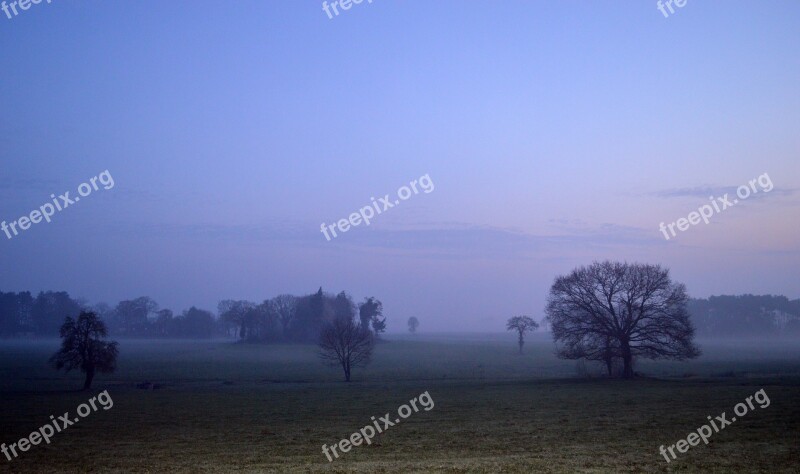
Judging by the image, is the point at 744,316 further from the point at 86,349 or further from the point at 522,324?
the point at 86,349

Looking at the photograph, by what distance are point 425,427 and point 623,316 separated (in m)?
32.7

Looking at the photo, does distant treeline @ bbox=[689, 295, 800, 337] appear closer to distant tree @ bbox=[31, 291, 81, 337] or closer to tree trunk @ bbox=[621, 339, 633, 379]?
tree trunk @ bbox=[621, 339, 633, 379]

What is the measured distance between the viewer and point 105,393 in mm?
44625

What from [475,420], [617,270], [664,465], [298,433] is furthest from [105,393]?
[617,270]

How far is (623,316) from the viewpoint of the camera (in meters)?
53.2

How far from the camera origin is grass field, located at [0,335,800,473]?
748 inches

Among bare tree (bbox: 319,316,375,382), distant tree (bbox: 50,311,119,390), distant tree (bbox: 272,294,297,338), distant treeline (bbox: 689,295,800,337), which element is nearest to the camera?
distant tree (bbox: 50,311,119,390)

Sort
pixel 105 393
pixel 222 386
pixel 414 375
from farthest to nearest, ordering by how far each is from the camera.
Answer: pixel 414 375 < pixel 222 386 < pixel 105 393

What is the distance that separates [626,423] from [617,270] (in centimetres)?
3031

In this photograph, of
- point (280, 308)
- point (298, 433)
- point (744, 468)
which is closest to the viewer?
point (744, 468)

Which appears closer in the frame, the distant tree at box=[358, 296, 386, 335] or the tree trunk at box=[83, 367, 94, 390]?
the tree trunk at box=[83, 367, 94, 390]

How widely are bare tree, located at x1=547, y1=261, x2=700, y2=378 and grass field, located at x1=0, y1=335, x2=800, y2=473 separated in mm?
3363

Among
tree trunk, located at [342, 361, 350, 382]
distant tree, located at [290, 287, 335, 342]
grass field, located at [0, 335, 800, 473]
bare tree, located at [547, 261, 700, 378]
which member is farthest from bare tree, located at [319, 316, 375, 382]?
distant tree, located at [290, 287, 335, 342]

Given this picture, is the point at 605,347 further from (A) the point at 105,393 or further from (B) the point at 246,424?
(A) the point at 105,393
